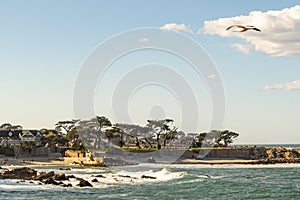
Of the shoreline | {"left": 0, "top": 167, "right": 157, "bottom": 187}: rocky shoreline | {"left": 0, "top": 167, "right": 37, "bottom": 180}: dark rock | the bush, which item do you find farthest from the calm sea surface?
the bush

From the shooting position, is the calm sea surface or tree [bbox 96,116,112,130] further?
tree [bbox 96,116,112,130]

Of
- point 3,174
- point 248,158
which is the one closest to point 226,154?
point 248,158

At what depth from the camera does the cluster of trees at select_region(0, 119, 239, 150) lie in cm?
10456

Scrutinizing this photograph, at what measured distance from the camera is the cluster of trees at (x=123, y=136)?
105 metres

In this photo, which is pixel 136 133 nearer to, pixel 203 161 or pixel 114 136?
pixel 114 136

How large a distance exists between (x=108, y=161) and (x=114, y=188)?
36411 millimetres

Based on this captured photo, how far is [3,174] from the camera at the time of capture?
172ft

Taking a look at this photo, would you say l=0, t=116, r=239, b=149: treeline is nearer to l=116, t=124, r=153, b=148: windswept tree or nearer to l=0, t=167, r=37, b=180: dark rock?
l=116, t=124, r=153, b=148: windswept tree

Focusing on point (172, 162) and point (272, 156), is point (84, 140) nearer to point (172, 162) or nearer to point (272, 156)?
point (172, 162)

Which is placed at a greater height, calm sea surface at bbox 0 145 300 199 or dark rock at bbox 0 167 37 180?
dark rock at bbox 0 167 37 180

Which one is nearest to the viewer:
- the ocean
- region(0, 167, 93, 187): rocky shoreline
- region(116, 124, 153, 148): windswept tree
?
the ocean

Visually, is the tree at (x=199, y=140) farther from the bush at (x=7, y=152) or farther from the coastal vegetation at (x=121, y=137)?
the bush at (x=7, y=152)

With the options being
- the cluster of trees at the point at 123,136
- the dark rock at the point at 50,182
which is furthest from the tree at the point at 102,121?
the dark rock at the point at 50,182

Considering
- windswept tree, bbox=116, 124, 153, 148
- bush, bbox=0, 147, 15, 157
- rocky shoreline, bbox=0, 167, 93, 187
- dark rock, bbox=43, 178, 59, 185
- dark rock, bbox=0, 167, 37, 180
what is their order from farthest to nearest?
1. windswept tree, bbox=116, 124, 153, 148
2. bush, bbox=0, 147, 15, 157
3. dark rock, bbox=0, 167, 37, 180
4. dark rock, bbox=43, 178, 59, 185
5. rocky shoreline, bbox=0, 167, 93, 187
